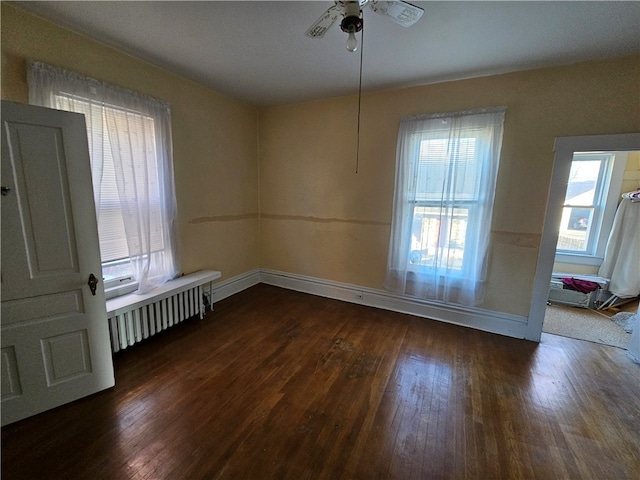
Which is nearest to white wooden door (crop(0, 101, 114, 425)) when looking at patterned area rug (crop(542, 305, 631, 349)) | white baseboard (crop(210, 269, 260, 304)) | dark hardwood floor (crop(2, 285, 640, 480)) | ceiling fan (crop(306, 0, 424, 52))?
dark hardwood floor (crop(2, 285, 640, 480))

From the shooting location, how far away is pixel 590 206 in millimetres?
4113

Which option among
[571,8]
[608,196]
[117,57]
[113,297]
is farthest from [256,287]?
[608,196]

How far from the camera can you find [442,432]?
1.69 m

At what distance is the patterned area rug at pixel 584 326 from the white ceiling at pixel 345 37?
2788mm

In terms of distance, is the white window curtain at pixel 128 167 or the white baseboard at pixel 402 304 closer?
the white window curtain at pixel 128 167

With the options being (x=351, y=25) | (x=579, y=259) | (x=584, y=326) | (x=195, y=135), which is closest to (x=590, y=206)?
(x=579, y=259)

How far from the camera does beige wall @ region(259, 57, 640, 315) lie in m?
2.42

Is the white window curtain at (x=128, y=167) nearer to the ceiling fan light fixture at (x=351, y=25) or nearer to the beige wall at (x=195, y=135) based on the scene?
the beige wall at (x=195, y=135)

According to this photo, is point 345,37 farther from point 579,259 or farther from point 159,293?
point 579,259

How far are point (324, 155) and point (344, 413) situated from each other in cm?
304

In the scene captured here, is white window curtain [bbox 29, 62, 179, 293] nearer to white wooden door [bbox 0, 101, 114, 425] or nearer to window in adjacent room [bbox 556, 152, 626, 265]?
white wooden door [bbox 0, 101, 114, 425]

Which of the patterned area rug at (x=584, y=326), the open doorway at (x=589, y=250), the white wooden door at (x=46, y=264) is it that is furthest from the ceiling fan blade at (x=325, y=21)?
the patterned area rug at (x=584, y=326)

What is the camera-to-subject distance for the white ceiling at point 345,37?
176 centimetres

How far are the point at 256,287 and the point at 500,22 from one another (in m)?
4.10
